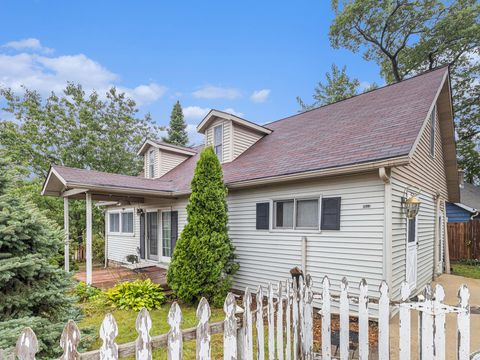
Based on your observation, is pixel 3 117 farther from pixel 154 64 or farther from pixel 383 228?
pixel 383 228

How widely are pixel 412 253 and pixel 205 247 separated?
4804mm

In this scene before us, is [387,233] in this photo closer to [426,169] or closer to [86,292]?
[426,169]

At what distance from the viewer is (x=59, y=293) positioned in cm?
301

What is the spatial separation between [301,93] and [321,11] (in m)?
7.06

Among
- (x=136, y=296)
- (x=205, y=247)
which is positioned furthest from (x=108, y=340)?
(x=136, y=296)

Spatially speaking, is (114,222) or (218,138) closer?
(218,138)

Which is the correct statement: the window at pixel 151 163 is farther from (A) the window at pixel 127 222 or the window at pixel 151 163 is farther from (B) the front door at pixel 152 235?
(B) the front door at pixel 152 235

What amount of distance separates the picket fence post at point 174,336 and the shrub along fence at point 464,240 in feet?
51.2

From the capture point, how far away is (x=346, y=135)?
7.18m

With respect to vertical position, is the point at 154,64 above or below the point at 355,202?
above

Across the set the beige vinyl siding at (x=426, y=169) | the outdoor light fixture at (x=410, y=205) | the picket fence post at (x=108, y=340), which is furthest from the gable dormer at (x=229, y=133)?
the picket fence post at (x=108, y=340)

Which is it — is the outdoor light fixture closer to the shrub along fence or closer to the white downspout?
the white downspout

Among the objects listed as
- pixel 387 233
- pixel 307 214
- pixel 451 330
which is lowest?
pixel 451 330

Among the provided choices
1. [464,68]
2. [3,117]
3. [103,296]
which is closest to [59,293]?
[103,296]
